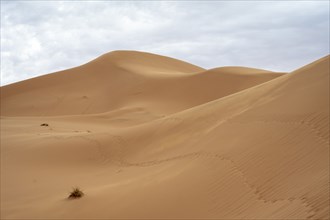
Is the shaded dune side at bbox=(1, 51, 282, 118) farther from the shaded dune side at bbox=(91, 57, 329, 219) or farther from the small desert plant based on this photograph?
the small desert plant

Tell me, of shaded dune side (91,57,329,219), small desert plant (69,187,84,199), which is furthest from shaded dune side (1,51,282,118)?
small desert plant (69,187,84,199)

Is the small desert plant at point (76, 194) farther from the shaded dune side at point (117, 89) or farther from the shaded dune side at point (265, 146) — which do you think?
the shaded dune side at point (117, 89)

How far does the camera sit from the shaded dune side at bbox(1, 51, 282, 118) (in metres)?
30.5

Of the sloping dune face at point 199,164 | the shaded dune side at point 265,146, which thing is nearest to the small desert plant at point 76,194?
the sloping dune face at point 199,164

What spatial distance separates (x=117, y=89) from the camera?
34.2 meters

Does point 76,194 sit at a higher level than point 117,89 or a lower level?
lower

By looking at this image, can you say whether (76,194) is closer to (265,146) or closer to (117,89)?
(265,146)

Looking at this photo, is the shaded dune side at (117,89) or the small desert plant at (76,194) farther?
the shaded dune side at (117,89)

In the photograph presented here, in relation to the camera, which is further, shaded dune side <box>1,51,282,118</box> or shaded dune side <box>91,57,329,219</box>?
shaded dune side <box>1,51,282,118</box>

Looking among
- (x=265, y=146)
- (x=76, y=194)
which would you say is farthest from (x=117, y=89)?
(x=265, y=146)


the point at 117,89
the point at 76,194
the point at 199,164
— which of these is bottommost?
the point at 76,194

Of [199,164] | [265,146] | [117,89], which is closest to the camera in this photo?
[265,146]

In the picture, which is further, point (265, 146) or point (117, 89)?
point (117, 89)

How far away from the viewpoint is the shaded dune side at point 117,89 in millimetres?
30516
